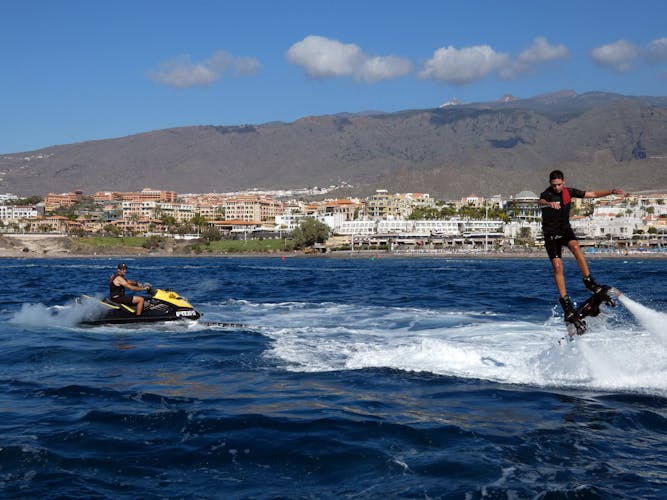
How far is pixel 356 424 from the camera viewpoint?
8.73 metres

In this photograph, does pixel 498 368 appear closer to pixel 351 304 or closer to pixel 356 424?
pixel 356 424

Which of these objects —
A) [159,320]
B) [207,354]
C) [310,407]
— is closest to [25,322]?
[159,320]

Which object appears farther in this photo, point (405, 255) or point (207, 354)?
point (405, 255)

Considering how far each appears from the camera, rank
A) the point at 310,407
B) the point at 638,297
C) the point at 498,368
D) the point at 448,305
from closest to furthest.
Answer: the point at 310,407 < the point at 498,368 < the point at 448,305 < the point at 638,297

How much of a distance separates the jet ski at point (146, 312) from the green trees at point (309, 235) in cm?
15889

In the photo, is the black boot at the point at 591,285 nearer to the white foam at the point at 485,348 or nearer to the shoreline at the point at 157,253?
the white foam at the point at 485,348

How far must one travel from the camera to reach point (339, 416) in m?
9.07

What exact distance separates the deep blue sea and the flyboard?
204mm

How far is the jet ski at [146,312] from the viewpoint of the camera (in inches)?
762

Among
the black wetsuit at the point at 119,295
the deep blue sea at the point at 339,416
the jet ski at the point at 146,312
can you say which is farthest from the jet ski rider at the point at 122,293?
the deep blue sea at the point at 339,416

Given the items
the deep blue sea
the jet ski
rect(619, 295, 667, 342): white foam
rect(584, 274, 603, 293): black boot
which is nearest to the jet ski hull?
the jet ski

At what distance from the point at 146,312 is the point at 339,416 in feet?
38.1

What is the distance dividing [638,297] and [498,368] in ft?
69.5

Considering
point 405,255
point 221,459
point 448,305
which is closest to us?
point 221,459
